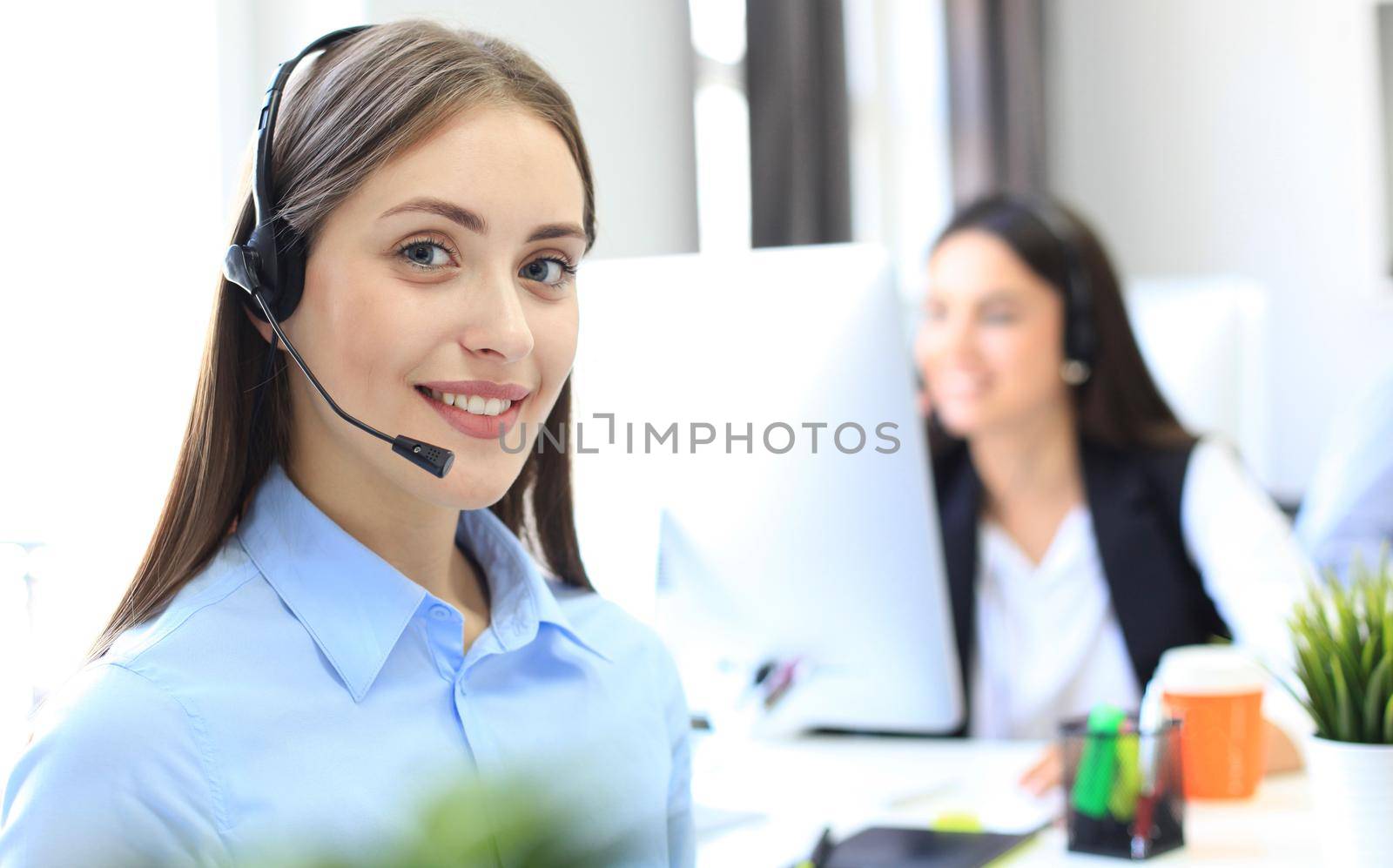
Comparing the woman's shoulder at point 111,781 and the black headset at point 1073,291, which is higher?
the black headset at point 1073,291

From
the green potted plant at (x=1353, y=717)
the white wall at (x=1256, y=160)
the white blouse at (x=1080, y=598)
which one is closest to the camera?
the green potted plant at (x=1353, y=717)

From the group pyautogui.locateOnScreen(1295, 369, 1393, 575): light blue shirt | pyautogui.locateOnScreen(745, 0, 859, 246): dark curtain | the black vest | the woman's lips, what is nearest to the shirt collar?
the woman's lips

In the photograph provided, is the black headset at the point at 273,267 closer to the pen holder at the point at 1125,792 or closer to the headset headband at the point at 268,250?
the headset headband at the point at 268,250

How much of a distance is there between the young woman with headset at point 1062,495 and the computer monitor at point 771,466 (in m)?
0.53

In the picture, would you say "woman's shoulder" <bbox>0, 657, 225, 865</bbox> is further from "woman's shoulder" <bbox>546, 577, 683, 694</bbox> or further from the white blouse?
the white blouse

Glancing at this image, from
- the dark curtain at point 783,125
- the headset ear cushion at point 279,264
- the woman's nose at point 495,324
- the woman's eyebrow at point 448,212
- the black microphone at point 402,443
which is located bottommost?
the black microphone at point 402,443

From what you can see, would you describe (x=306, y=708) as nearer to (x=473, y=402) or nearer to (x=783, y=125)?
(x=473, y=402)

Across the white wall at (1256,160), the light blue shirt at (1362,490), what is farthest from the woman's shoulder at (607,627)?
the white wall at (1256,160)

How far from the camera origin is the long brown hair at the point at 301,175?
79cm

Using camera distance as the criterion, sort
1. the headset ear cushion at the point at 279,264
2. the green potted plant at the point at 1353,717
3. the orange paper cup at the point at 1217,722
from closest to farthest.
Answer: the headset ear cushion at the point at 279,264 < the green potted plant at the point at 1353,717 < the orange paper cup at the point at 1217,722

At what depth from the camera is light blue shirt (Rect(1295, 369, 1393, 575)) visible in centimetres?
183

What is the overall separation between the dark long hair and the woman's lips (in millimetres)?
1164

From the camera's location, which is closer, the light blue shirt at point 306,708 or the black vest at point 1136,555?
the light blue shirt at point 306,708

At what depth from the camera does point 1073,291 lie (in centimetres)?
189
